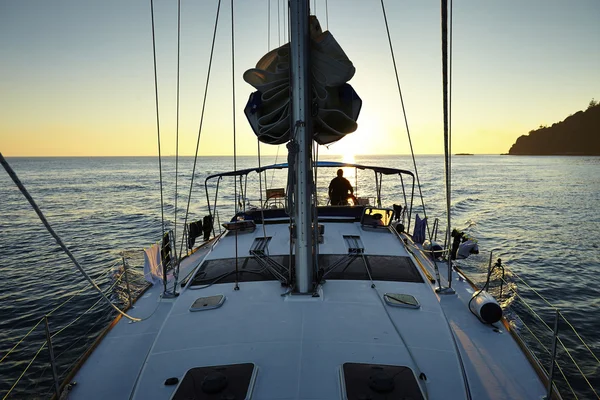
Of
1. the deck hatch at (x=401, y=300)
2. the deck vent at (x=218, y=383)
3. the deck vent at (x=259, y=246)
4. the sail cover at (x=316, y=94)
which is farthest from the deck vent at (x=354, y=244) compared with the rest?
the deck vent at (x=218, y=383)

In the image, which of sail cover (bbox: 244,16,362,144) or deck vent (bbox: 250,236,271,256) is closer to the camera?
sail cover (bbox: 244,16,362,144)

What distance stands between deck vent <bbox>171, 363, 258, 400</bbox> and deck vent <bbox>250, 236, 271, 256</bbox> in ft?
8.94

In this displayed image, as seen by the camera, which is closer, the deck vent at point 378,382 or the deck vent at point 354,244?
the deck vent at point 378,382

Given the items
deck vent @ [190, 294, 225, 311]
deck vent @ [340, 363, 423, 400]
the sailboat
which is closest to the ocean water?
the sailboat

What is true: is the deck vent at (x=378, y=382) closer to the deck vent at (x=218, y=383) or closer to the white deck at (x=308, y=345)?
the white deck at (x=308, y=345)

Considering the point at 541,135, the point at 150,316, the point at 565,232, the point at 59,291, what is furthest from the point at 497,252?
the point at 541,135

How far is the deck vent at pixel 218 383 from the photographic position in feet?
8.92

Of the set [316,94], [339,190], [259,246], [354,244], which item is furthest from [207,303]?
[339,190]

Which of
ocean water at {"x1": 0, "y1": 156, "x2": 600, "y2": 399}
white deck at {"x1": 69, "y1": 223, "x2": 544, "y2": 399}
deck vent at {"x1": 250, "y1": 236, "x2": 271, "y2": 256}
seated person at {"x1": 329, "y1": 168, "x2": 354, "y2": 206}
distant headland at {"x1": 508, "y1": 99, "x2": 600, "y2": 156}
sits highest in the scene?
distant headland at {"x1": 508, "y1": 99, "x2": 600, "y2": 156}

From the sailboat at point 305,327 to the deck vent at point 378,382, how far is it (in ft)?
0.04

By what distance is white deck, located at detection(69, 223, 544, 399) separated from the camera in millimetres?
3102

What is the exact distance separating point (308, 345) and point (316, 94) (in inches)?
119

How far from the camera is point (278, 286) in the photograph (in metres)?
4.78

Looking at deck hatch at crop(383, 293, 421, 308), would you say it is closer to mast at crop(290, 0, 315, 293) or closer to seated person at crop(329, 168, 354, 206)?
mast at crop(290, 0, 315, 293)
